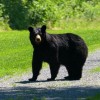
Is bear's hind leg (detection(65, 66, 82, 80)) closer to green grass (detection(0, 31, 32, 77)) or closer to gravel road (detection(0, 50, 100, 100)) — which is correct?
gravel road (detection(0, 50, 100, 100))

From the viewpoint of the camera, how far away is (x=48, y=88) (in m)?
15.3

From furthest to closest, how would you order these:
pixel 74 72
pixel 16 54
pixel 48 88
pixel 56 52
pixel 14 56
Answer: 1. pixel 16 54
2. pixel 14 56
3. pixel 74 72
4. pixel 56 52
5. pixel 48 88

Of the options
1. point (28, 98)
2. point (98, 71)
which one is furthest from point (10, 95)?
point (98, 71)

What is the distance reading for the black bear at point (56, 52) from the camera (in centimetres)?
1686

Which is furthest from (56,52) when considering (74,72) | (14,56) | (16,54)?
(16,54)

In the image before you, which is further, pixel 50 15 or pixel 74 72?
pixel 50 15

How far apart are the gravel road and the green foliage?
3967 centimetres

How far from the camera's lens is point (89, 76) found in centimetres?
1867

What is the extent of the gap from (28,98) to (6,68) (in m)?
9.64

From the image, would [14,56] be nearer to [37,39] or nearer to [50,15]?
[37,39]

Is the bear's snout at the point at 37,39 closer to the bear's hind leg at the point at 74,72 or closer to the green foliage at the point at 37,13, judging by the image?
the bear's hind leg at the point at 74,72

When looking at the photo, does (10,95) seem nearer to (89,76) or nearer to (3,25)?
(89,76)

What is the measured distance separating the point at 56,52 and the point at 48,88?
2.17 metres

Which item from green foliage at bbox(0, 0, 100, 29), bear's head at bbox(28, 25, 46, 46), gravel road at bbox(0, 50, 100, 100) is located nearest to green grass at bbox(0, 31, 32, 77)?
gravel road at bbox(0, 50, 100, 100)
